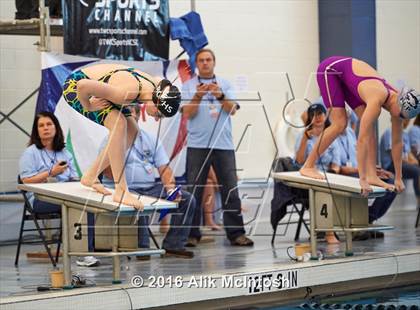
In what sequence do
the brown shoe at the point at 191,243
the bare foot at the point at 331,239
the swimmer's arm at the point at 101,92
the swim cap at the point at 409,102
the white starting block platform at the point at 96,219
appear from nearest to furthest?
the swimmer's arm at the point at 101,92 → the white starting block platform at the point at 96,219 → the swim cap at the point at 409,102 → the brown shoe at the point at 191,243 → the bare foot at the point at 331,239

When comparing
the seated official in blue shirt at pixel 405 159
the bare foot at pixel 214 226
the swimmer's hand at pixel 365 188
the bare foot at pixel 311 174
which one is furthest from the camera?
the seated official in blue shirt at pixel 405 159

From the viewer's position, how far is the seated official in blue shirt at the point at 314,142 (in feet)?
29.8

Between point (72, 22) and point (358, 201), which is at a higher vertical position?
point (72, 22)

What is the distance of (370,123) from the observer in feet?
23.7

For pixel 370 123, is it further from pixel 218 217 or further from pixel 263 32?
pixel 263 32

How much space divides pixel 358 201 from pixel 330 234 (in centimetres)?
131

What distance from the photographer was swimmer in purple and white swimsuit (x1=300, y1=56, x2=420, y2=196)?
7.26 m

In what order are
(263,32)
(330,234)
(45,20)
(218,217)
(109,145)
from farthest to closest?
(263,32)
(218,217)
(330,234)
(45,20)
(109,145)

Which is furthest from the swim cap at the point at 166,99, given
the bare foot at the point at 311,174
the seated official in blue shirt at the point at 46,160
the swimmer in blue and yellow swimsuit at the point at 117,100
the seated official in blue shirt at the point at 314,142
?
the seated official in blue shirt at the point at 314,142

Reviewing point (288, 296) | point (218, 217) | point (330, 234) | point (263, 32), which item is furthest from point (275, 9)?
point (288, 296)

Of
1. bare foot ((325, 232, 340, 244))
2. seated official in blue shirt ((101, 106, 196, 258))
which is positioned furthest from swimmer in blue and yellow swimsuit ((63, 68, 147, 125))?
bare foot ((325, 232, 340, 244))

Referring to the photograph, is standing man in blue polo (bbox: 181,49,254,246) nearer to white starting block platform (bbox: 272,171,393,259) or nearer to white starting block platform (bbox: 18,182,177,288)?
white starting block platform (bbox: 272,171,393,259)

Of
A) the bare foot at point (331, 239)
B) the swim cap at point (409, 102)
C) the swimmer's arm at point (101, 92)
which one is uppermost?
the swimmer's arm at point (101, 92)

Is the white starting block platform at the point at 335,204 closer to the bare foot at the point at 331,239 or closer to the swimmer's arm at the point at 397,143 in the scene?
the swimmer's arm at the point at 397,143
